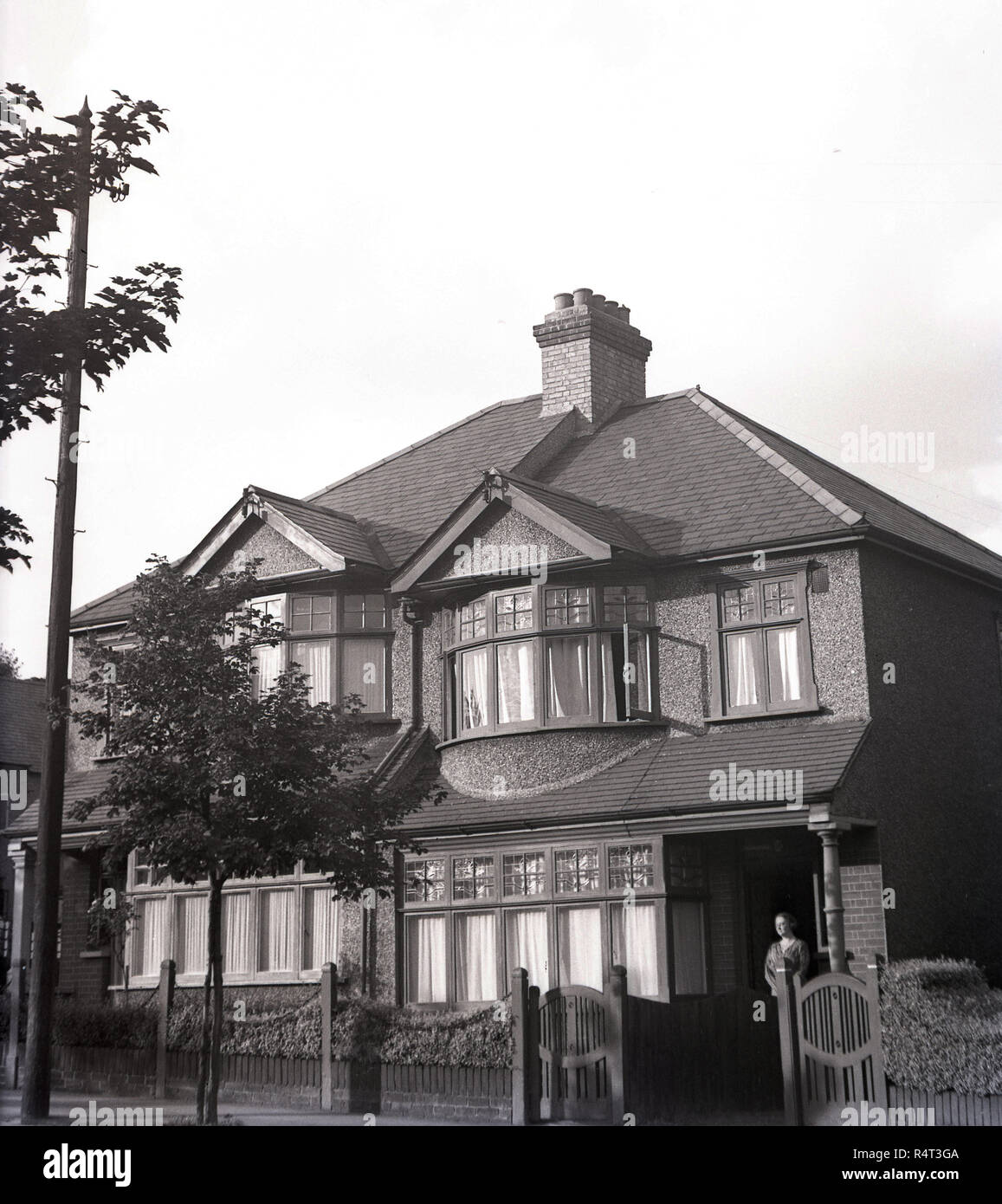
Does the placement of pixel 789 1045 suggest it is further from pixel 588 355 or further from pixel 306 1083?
pixel 588 355

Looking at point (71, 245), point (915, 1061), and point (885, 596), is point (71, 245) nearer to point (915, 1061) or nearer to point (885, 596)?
point (885, 596)

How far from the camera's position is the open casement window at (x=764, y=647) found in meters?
21.7

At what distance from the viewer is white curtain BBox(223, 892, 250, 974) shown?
24344 mm

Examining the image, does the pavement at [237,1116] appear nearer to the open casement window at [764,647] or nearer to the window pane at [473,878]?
the window pane at [473,878]

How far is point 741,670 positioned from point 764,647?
0.47 metres

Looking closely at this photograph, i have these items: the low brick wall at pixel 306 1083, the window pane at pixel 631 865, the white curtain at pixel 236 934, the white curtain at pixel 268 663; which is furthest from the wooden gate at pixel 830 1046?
the white curtain at pixel 268 663

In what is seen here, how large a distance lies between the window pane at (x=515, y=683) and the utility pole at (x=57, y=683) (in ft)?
22.0

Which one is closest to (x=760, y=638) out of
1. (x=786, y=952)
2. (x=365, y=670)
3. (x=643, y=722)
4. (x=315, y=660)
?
(x=643, y=722)

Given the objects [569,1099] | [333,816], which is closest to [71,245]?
[333,816]

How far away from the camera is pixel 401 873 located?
915 inches

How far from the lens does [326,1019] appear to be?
20.6 metres

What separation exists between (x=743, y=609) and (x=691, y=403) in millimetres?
5385

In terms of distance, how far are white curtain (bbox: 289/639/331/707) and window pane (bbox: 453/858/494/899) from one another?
378cm
